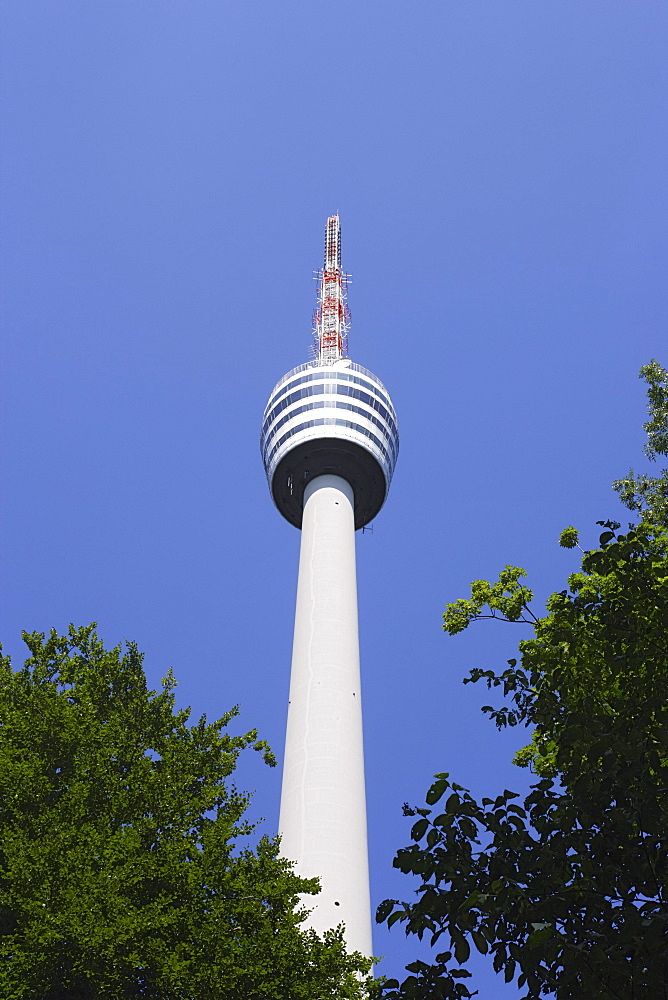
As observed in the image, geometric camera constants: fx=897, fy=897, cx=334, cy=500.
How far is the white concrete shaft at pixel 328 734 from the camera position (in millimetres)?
47756

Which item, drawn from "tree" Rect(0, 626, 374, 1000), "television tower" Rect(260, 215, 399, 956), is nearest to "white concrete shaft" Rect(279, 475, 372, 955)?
"television tower" Rect(260, 215, 399, 956)

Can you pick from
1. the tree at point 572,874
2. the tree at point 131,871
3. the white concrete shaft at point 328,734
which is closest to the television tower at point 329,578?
the white concrete shaft at point 328,734

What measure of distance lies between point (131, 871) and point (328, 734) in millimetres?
37688

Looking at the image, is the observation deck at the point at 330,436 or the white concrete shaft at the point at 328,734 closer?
the white concrete shaft at the point at 328,734

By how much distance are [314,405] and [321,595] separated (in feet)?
58.3

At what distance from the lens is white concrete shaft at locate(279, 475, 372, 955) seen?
1880 inches

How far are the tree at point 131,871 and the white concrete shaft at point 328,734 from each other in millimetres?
23333

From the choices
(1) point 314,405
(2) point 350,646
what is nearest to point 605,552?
(2) point 350,646

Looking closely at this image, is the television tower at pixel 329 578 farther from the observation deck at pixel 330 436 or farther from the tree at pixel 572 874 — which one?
the tree at pixel 572 874

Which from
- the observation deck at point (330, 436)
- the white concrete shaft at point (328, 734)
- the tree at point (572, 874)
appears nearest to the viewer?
the tree at point (572, 874)

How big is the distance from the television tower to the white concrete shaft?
0.23ft

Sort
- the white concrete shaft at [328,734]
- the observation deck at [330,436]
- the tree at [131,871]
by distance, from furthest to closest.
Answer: the observation deck at [330,436] → the white concrete shaft at [328,734] → the tree at [131,871]

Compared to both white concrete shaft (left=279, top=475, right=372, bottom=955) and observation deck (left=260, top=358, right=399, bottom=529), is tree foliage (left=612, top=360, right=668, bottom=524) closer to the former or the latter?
white concrete shaft (left=279, top=475, right=372, bottom=955)

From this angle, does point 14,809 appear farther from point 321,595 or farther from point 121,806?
point 321,595
